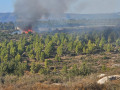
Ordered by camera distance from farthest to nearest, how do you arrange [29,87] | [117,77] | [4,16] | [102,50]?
[4,16], [102,50], [117,77], [29,87]

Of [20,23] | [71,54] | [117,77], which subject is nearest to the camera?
[117,77]

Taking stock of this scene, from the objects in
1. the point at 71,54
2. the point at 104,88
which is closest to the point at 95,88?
the point at 104,88

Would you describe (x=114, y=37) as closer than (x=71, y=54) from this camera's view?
No

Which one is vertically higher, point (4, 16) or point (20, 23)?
point (4, 16)

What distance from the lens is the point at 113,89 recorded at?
2596mm

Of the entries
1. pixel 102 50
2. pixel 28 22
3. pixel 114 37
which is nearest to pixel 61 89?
pixel 102 50

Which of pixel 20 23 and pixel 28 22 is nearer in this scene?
pixel 28 22

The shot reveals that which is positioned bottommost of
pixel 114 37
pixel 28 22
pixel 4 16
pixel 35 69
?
pixel 35 69

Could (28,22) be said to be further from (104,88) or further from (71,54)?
(104,88)

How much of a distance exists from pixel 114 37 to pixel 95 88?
77.5ft

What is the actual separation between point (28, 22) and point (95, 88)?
2673 centimetres

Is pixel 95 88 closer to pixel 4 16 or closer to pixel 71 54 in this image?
pixel 71 54

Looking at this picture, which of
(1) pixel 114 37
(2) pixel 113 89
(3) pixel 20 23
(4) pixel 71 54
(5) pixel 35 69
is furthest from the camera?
(3) pixel 20 23

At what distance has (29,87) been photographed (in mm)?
2875
